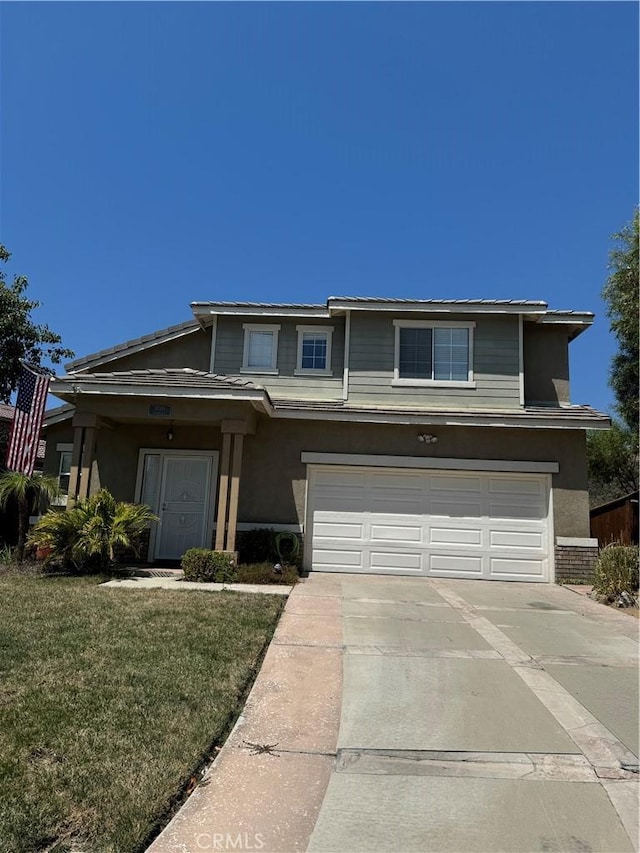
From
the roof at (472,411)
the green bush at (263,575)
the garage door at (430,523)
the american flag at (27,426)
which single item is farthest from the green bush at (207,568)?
the american flag at (27,426)

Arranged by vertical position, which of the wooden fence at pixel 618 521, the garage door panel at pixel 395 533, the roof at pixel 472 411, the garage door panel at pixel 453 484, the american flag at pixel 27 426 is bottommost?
the garage door panel at pixel 395 533

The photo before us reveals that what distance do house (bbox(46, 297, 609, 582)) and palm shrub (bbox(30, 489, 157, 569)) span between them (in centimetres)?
85

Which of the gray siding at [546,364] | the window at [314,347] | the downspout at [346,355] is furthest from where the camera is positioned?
the window at [314,347]

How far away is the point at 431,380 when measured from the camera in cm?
1216

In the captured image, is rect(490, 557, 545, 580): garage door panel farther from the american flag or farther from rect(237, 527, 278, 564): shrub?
the american flag

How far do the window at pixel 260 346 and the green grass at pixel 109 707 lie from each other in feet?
22.3

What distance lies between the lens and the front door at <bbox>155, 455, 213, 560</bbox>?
38.0 ft

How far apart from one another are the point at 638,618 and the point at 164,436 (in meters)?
9.17

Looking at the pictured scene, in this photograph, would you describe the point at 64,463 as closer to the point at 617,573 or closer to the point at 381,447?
the point at 381,447

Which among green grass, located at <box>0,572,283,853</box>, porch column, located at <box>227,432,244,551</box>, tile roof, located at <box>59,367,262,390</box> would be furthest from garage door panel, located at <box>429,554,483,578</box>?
green grass, located at <box>0,572,283,853</box>

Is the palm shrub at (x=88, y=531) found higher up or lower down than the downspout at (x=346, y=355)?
lower down

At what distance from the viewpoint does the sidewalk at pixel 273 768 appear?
249 centimetres

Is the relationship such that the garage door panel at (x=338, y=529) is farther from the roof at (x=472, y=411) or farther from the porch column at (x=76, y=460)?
the porch column at (x=76, y=460)

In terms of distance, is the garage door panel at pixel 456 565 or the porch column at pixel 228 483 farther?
the garage door panel at pixel 456 565
